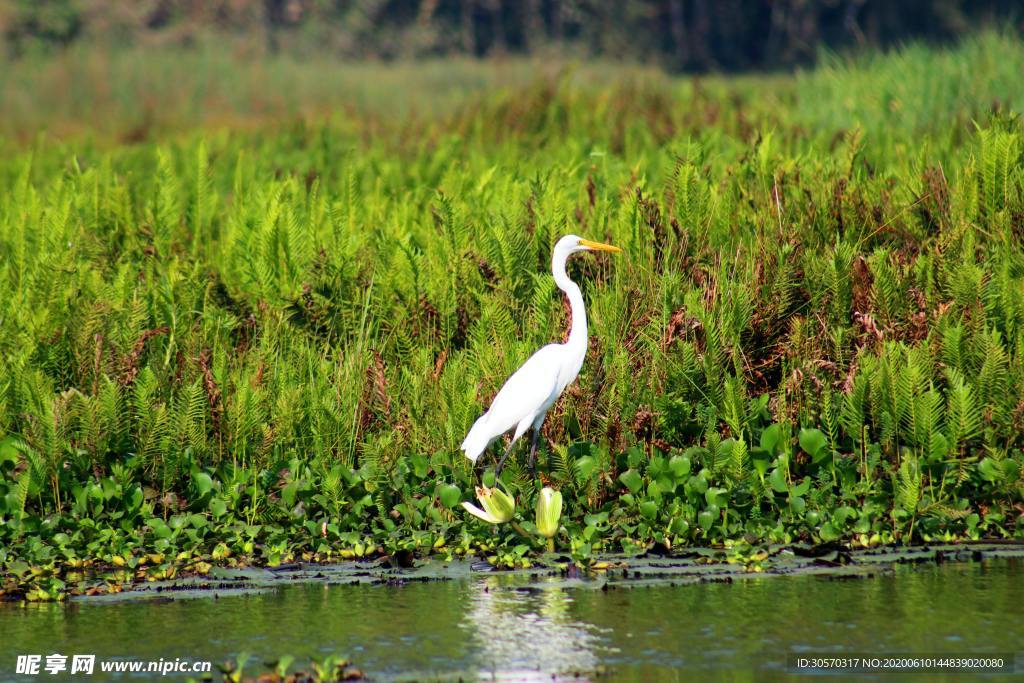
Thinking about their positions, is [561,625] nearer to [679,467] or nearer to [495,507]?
[495,507]

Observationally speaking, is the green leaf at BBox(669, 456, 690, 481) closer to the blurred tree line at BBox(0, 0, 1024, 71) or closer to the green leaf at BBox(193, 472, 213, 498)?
the green leaf at BBox(193, 472, 213, 498)

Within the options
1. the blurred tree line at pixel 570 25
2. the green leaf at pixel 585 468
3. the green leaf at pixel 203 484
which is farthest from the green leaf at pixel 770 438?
the blurred tree line at pixel 570 25

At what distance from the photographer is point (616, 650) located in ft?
14.3

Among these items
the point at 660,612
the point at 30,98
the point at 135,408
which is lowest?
the point at 660,612

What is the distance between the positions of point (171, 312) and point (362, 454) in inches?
62.4

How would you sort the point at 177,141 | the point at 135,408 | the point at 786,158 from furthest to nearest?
the point at 177,141 < the point at 786,158 < the point at 135,408

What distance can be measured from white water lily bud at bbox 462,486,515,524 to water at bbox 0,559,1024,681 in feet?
0.88

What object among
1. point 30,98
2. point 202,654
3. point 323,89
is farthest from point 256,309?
point 323,89

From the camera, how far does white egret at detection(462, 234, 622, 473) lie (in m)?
5.70

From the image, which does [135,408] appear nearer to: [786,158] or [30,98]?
[786,158]

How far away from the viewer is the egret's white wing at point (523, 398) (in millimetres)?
5695

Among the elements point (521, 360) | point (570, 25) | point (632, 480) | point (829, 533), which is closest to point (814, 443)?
point (829, 533)

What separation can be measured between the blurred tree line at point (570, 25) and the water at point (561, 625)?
27264mm

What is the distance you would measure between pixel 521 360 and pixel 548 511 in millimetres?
1047
